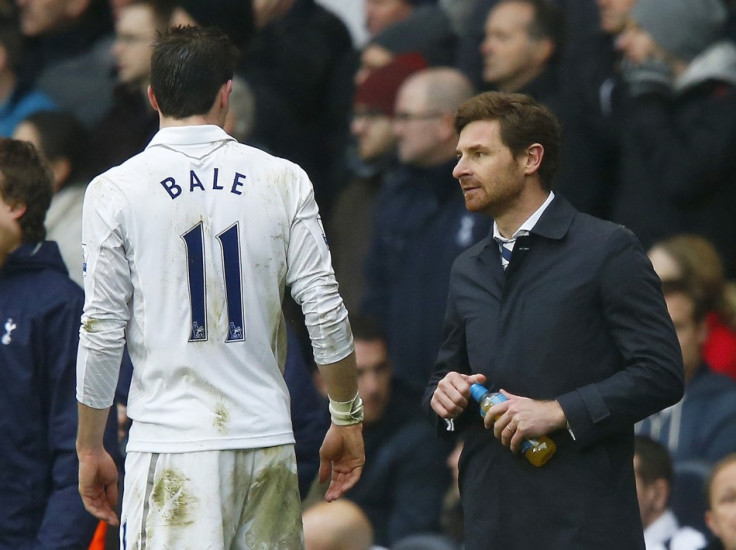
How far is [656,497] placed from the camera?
21.1ft

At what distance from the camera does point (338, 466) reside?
459 cm

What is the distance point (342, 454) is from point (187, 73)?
3.81 ft

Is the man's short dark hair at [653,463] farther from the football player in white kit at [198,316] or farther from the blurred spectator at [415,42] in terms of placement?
the blurred spectator at [415,42]

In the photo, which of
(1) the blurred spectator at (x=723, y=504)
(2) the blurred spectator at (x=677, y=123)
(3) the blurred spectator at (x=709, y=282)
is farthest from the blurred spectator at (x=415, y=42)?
(1) the blurred spectator at (x=723, y=504)

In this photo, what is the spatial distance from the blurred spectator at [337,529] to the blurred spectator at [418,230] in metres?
0.92

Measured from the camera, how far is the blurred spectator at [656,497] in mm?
6383

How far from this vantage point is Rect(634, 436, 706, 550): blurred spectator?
20.9 feet

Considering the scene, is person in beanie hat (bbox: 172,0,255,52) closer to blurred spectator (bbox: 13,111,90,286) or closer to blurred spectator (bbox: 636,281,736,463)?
blurred spectator (bbox: 13,111,90,286)

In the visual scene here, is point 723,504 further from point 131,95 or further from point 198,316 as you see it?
point 131,95

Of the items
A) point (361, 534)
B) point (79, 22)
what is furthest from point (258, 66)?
point (361, 534)

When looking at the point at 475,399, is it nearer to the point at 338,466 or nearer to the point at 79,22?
the point at 338,466

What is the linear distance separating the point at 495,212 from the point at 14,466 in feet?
5.33

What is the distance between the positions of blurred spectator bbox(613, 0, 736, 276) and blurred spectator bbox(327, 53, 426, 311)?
1.40m

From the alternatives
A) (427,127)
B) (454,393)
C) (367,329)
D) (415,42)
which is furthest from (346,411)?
(415,42)
